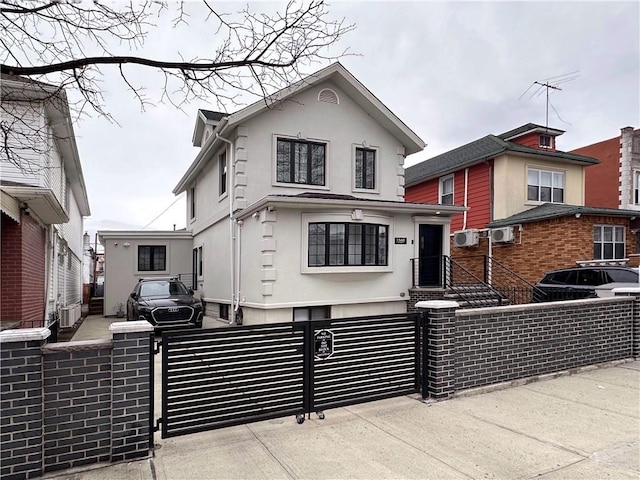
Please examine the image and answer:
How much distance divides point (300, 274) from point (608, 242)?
1173 centimetres

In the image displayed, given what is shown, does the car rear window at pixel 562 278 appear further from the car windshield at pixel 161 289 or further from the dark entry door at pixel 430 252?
the car windshield at pixel 161 289

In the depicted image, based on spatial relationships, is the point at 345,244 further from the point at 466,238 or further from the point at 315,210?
the point at 466,238

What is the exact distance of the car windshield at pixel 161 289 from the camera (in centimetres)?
1172

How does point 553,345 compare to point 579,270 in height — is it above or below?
below

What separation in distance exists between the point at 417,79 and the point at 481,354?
23.9ft

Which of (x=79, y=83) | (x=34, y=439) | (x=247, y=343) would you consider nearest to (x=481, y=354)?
(x=247, y=343)

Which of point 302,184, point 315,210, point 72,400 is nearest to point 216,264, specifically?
point 302,184

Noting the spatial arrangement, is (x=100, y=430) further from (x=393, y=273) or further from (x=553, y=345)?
(x=393, y=273)

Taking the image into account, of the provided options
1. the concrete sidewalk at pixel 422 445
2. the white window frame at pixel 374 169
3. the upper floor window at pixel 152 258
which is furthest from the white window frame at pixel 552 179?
the upper floor window at pixel 152 258

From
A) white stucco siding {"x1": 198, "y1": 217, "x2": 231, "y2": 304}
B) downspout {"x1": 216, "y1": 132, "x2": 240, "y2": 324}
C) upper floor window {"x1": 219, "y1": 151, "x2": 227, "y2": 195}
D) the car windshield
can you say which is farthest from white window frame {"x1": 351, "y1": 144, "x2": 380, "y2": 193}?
the car windshield

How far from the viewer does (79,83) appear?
4.27m

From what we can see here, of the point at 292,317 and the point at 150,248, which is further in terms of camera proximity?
the point at 150,248

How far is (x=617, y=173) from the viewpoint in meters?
20.7

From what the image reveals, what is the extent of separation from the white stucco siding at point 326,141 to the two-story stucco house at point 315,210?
32 mm
